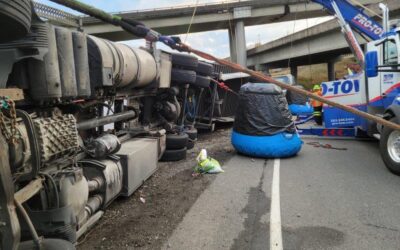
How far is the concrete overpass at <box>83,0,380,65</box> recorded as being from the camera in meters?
36.8

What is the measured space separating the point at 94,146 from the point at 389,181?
4.43m

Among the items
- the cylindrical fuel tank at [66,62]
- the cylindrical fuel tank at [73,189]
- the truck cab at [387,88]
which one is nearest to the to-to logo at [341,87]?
the truck cab at [387,88]

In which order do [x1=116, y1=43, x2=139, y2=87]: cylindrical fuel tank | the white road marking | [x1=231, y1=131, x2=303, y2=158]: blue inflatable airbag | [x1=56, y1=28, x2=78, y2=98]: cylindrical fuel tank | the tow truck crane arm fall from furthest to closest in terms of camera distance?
the tow truck crane arm → [x1=231, y1=131, x2=303, y2=158]: blue inflatable airbag → [x1=116, y1=43, x2=139, y2=87]: cylindrical fuel tank → the white road marking → [x1=56, y1=28, x2=78, y2=98]: cylindrical fuel tank

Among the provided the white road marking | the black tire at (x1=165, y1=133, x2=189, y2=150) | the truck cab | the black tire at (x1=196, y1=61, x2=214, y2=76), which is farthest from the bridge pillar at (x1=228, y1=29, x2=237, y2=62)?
the white road marking

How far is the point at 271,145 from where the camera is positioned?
8.05 m

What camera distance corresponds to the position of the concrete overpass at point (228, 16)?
3678cm

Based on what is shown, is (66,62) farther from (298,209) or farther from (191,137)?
(191,137)

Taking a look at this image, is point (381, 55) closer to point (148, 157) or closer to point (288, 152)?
point (288, 152)

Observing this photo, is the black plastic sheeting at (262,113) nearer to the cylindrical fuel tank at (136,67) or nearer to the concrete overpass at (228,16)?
the cylindrical fuel tank at (136,67)

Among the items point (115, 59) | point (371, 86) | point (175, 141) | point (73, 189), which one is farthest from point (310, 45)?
point (73, 189)

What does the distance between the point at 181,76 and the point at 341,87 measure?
4.69 meters

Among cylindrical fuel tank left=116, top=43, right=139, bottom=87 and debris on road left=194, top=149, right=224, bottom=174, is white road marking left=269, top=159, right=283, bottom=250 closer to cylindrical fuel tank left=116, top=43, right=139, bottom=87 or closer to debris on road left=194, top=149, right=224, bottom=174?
debris on road left=194, top=149, right=224, bottom=174

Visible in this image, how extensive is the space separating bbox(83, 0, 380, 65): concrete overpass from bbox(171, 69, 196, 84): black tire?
96.4 feet

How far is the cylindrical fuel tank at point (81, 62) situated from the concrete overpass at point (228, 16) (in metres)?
33.5
